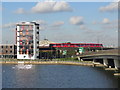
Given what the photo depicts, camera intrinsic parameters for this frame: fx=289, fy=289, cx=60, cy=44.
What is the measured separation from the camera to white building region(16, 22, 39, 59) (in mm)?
174750

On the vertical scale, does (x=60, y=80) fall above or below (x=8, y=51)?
below

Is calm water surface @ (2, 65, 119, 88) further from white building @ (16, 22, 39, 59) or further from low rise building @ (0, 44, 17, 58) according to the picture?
low rise building @ (0, 44, 17, 58)

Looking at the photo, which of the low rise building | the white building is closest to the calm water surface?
the white building

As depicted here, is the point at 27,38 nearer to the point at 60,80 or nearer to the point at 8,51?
the point at 8,51

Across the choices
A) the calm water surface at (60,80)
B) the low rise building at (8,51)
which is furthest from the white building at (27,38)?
the calm water surface at (60,80)

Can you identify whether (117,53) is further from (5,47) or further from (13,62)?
(5,47)

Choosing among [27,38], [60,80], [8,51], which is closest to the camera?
[60,80]

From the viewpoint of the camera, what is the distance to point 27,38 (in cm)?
17512

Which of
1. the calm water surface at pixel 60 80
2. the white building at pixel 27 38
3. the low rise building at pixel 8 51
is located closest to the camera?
the calm water surface at pixel 60 80

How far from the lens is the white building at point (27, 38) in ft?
573

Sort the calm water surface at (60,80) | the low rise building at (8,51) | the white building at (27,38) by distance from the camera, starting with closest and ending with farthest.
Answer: the calm water surface at (60,80) → the white building at (27,38) → the low rise building at (8,51)

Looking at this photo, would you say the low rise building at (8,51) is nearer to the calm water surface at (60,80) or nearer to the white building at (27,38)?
the white building at (27,38)

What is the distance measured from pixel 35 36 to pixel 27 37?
16.1 feet

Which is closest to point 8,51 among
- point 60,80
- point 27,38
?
point 27,38
